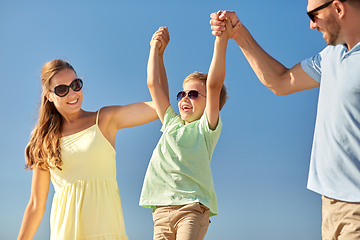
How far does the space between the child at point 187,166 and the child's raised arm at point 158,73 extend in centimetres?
3

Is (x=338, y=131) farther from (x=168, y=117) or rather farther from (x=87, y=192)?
(x=87, y=192)

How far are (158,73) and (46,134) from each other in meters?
1.54

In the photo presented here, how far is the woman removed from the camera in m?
4.50

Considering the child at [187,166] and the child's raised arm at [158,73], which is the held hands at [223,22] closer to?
the child at [187,166]

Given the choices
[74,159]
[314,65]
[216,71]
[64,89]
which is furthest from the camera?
[64,89]

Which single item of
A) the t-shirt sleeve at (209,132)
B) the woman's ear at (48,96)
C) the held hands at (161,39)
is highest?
the held hands at (161,39)

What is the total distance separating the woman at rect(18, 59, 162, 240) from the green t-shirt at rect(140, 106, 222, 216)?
460 millimetres

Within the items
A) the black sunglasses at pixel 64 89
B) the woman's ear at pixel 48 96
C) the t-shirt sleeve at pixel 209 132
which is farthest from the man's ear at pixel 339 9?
the woman's ear at pixel 48 96

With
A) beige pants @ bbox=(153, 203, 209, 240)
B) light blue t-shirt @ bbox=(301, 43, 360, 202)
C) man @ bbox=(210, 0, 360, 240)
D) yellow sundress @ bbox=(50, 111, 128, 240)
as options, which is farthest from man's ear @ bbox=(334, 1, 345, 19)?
yellow sundress @ bbox=(50, 111, 128, 240)

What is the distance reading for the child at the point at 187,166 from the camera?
164 inches

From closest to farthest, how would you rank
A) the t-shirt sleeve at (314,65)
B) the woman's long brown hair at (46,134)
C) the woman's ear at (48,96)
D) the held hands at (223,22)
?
the t-shirt sleeve at (314,65) < the held hands at (223,22) < the woman's long brown hair at (46,134) < the woman's ear at (48,96)

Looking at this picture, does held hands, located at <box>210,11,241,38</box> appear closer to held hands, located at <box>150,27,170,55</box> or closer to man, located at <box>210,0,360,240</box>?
man, located at <box>210,0,360,240</box>

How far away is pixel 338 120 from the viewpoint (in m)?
2.99

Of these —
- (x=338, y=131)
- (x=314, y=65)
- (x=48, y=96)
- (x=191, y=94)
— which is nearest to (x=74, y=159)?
(x=48, y=96)
